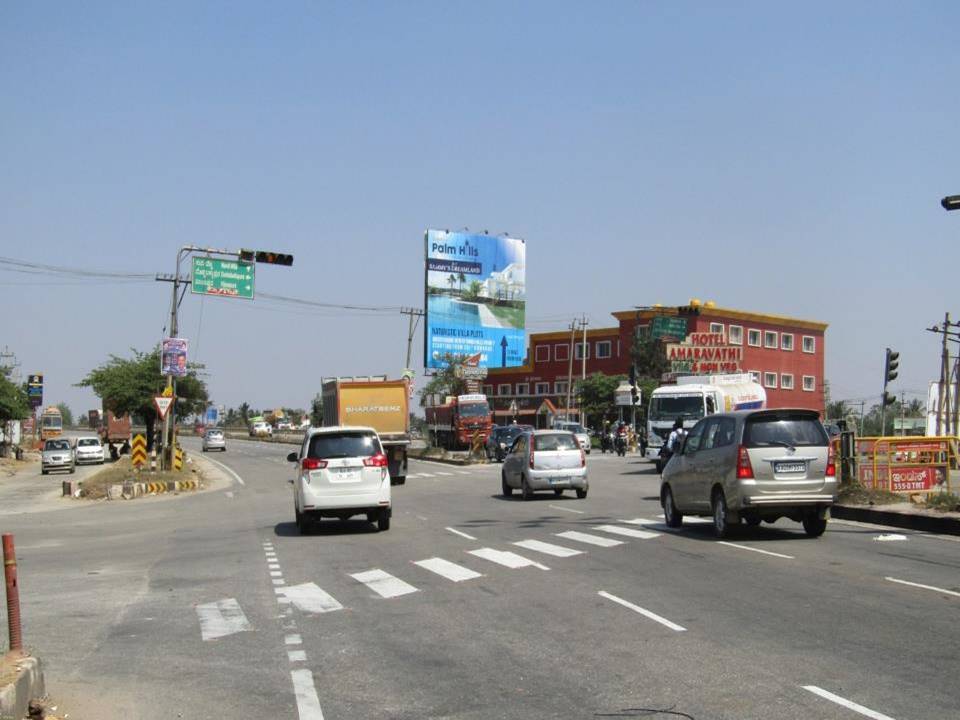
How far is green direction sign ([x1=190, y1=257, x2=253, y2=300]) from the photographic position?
4262 centimetres

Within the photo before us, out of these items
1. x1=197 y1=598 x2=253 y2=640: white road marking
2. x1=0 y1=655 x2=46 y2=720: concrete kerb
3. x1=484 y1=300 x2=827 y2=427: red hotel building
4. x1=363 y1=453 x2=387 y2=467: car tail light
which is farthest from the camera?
x1=484 y1=300 x2=827 y2=427: red hotel building

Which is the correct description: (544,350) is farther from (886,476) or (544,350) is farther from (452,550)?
(452,550)

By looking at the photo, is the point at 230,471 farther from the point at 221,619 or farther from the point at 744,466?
the point at 221,619

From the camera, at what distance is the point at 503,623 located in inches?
425

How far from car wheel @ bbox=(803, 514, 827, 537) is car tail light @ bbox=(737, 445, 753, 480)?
152 cm

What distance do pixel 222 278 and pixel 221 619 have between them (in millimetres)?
32820

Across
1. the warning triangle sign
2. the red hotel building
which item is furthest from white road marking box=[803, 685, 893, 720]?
the red hotel building

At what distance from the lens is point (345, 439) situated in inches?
840

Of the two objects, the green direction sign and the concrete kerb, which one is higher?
the green direction sign

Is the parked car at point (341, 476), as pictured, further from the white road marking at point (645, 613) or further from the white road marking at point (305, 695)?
the white road marking at point (305, 695)

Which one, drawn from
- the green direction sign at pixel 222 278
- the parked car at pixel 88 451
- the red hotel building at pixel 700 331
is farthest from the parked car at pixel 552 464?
the red hotel building at pixel 700 331

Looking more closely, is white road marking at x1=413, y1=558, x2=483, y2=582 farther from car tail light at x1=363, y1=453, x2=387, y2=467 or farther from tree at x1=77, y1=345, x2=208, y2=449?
tree at x1=77, y1=345, x2=208, y2=449

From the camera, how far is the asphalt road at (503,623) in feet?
25.4

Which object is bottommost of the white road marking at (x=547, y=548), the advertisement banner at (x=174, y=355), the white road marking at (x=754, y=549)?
the white road marking at (x=547, y=548)
